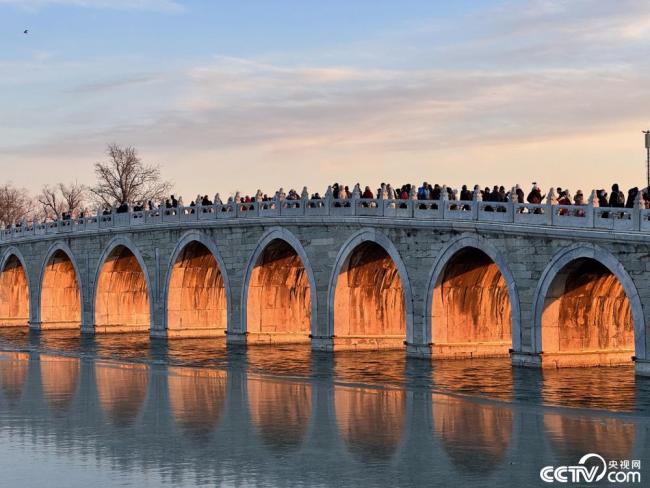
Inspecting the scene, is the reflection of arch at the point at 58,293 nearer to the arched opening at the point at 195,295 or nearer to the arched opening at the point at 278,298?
the arched opening at the point at 195,295

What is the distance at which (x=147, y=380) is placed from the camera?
32312 millimetres

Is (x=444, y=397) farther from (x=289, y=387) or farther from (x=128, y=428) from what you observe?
(x=128, y=428)

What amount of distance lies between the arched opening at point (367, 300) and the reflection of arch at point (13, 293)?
32.2 m

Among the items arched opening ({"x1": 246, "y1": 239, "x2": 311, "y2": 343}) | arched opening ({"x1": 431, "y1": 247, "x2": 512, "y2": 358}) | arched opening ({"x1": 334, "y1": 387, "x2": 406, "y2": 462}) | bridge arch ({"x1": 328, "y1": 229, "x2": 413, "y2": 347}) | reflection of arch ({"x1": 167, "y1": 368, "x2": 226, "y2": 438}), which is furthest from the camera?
arched opening ({"x1": 246, "y1": 239, "x2": 311, "y2": 343})

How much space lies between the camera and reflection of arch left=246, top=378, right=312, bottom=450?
21016 mm

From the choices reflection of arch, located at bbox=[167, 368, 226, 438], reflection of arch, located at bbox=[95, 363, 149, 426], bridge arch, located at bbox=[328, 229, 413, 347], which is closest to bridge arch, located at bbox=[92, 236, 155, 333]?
bridge arch, located at bbox=[328, 229, 413, 347]

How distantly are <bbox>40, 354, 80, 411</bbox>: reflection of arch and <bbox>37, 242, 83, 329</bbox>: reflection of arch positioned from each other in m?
20.0

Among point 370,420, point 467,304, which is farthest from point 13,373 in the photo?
point 370,420

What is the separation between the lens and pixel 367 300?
42.6 meters

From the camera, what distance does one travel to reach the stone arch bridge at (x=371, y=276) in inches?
1312

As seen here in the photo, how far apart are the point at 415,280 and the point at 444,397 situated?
1115 centimetres

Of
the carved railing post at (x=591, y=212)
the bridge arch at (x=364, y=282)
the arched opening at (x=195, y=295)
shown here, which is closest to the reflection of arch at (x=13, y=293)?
the arched opening at (x=195, y=295)

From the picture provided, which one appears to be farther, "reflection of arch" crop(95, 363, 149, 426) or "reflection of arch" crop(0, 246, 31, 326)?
"reflection of arch" crop(0, 246, 31, 326)

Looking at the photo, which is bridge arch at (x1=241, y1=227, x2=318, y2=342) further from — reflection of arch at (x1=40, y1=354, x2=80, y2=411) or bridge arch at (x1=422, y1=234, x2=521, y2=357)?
bridge arch at (x1=422, y1=234, x2=521, y2=357)
